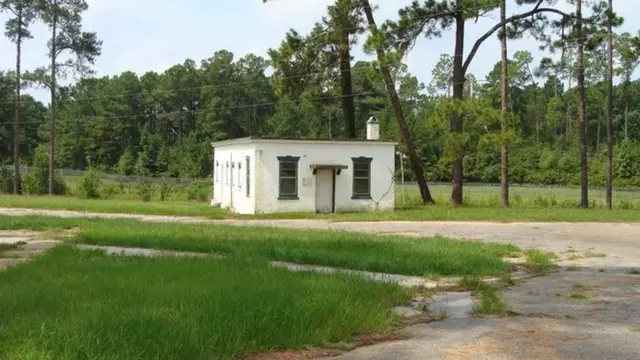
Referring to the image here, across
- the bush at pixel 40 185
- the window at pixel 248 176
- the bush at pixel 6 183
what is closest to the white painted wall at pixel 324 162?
the window at pixel 248 176

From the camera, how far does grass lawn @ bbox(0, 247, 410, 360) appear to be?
5.61 m

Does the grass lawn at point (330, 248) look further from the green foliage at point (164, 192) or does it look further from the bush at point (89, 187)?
the bush at point (89, 187)

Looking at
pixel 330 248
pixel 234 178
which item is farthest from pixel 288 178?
pixel 330 248

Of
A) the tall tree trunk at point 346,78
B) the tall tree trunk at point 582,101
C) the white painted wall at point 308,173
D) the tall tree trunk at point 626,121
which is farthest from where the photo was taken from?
the tall tree trunk at point 626,121

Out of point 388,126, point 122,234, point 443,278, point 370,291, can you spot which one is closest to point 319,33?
point 122,234

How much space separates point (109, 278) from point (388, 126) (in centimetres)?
7246

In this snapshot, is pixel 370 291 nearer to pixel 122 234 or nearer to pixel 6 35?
pixel 122 234

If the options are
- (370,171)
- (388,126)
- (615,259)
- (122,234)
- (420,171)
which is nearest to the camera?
(615,259)

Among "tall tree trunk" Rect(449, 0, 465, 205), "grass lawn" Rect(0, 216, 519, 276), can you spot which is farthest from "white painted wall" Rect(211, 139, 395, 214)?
"grass lawn" Rect(0, 216, 519, 276)

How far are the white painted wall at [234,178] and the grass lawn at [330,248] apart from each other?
10643mm

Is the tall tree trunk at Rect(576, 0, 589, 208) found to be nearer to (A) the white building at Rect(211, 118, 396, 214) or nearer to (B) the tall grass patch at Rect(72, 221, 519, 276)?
(A) the white building at Rect(211, 118, 396, 214)

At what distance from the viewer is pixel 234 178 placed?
107 feet

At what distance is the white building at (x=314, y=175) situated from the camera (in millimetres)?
29039

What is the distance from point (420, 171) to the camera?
116 ft
